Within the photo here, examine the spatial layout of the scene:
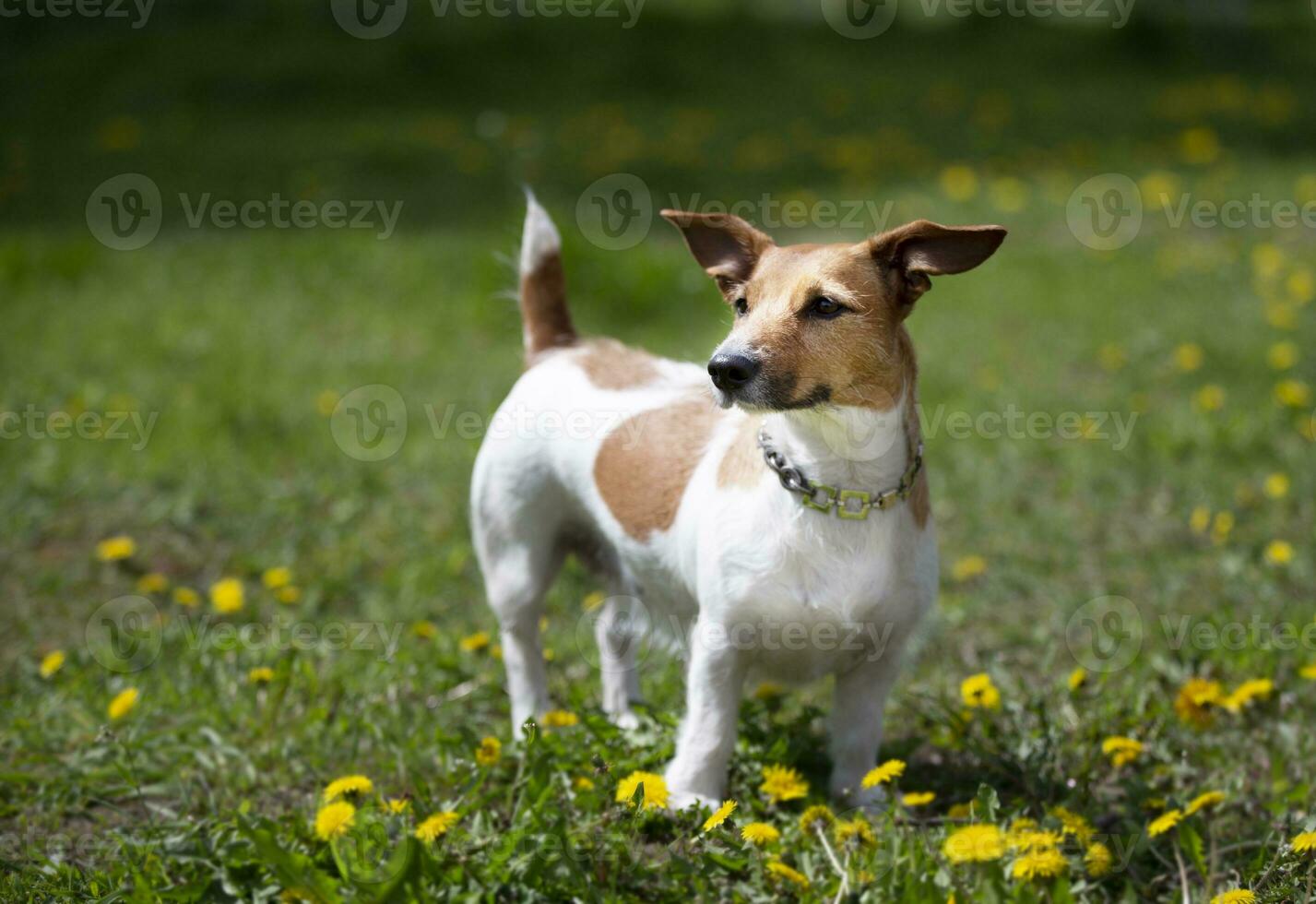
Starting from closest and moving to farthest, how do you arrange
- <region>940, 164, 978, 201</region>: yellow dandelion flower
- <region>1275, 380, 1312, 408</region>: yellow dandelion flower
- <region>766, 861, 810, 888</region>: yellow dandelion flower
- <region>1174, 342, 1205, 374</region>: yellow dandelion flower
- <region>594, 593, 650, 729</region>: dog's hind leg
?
<region>766, 861, 810, 888</region>: yellow dandelion flower
<region>594, 593, 650, 729</region>: dog's hind leg
<region>1275, 380, 1312, 408</region>: yellow dandelion flower
<region>1174, 342, 1205, 374</region>: yellow dandelion flower
<region>940, 164, 978, 201</region>: yellow dandelion flower

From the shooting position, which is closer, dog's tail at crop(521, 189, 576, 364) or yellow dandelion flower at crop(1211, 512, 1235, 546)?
dog's tail at crop(521, 189, 576, 364)

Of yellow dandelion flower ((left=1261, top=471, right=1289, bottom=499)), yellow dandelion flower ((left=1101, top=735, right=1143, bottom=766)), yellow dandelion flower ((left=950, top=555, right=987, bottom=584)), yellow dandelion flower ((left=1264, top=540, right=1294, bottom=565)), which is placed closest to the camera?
yellow dandelion flower ((left=1101, top=735, right=1143, bottom=766))

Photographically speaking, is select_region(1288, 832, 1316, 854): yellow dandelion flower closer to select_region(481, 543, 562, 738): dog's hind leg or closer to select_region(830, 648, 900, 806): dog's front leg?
select_region(830, 648, 900, 806): dog's front leg

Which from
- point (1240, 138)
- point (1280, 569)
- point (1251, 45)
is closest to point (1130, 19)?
point (1251, 45)

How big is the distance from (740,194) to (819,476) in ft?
18.6

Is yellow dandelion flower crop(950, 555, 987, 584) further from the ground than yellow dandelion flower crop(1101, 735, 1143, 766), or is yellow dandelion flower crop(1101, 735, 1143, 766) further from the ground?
yellow dandelion flower crop(950, 555, 987, 584)

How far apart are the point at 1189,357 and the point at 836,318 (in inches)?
140

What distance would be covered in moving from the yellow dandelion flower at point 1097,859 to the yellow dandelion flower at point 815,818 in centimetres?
49

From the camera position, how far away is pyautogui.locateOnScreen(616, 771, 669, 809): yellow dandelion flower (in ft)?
7.99

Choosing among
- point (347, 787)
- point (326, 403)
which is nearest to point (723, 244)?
point (347, 787)

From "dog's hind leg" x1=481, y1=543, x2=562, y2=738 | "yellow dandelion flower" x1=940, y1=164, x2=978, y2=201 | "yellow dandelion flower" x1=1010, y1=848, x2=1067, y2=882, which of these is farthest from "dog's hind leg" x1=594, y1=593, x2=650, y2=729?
"yellow dandelion flower" x1=940, y1=164, x2=978, y2=201

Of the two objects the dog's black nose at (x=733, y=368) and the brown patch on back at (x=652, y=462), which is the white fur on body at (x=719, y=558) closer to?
the brown patch on back at (x=652, y=462)

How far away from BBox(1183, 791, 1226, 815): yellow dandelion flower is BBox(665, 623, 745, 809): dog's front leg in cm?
93

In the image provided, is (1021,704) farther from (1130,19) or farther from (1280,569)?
(1130,19)
